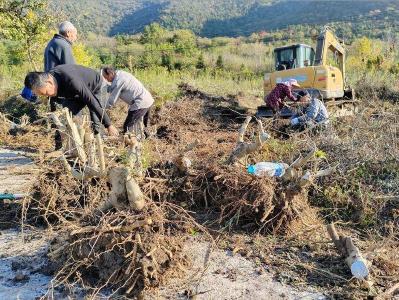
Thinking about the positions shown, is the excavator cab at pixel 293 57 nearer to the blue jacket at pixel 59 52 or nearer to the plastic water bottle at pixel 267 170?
the blue jacket at pixel 59 52

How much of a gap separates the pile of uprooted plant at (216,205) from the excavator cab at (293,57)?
5.20 meters

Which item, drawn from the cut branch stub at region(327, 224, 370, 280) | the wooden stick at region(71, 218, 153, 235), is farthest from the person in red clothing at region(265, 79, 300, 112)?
the wooden stick at region(71, 218, 153, 235)

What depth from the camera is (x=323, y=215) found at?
4309 millimetres

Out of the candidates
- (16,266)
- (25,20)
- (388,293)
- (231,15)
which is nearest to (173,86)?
(25,20)

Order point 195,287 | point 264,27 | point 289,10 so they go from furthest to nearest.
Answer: point 289,10 < point 264,27 < point 195,287

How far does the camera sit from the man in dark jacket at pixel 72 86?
13.0 ft

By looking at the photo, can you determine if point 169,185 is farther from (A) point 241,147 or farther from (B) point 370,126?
(B) point 370,126

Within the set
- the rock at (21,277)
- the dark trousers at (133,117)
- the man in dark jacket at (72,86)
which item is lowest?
the rock at (21,277)

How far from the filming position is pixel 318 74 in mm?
8930

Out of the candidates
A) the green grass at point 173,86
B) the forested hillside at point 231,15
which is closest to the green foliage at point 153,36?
the green grass at point 173,86

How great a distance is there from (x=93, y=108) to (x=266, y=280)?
226 centimetres

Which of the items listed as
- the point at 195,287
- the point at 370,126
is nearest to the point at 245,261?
the point at 195,287

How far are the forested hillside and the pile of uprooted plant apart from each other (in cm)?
4941

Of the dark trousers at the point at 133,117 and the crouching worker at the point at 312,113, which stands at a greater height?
the dark trousers at the point at 133,117
